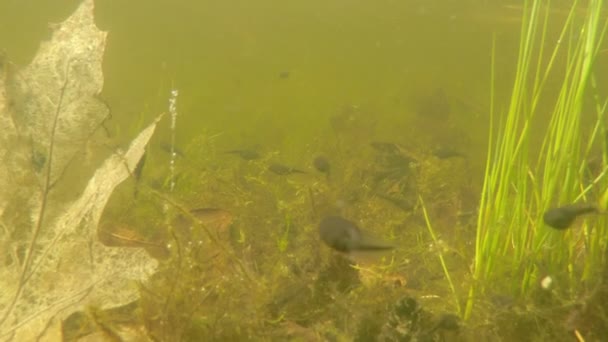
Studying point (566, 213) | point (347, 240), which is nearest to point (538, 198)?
point (566, 213)

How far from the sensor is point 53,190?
116 inches

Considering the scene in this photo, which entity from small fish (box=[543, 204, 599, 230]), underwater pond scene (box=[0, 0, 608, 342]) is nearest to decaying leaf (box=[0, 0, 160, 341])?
underwater pond scene (box=[0, 0, 608, 342])

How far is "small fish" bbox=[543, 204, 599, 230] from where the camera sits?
2347 mm

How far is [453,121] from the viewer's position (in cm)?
1341

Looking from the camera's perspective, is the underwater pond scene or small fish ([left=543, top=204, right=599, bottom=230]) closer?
small fish ([left=543, top=204, right=599, bottom=230])

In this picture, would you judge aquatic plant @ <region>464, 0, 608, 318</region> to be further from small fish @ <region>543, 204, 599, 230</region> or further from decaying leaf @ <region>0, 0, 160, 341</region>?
decaying leaf @ <region>0, 0, 160, 341</region>

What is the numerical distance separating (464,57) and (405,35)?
4.64 metres

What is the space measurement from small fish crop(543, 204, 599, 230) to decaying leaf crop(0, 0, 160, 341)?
2.17 meters

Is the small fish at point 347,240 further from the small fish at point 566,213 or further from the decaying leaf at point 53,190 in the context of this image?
the decaying leaf at point 53,190

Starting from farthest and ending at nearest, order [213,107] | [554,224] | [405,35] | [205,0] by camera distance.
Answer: [205,0]
[405,35]
[213,107]
[554,224]

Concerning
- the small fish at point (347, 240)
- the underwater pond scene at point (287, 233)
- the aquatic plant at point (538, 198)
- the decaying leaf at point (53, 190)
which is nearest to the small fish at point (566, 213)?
the underwater pond scene at point (287, 233)

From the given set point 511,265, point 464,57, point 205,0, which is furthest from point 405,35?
point 511,265

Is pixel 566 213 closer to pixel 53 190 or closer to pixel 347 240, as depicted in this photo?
pixel 347 240

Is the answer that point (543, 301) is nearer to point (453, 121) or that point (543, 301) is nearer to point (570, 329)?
point (570, 329)
